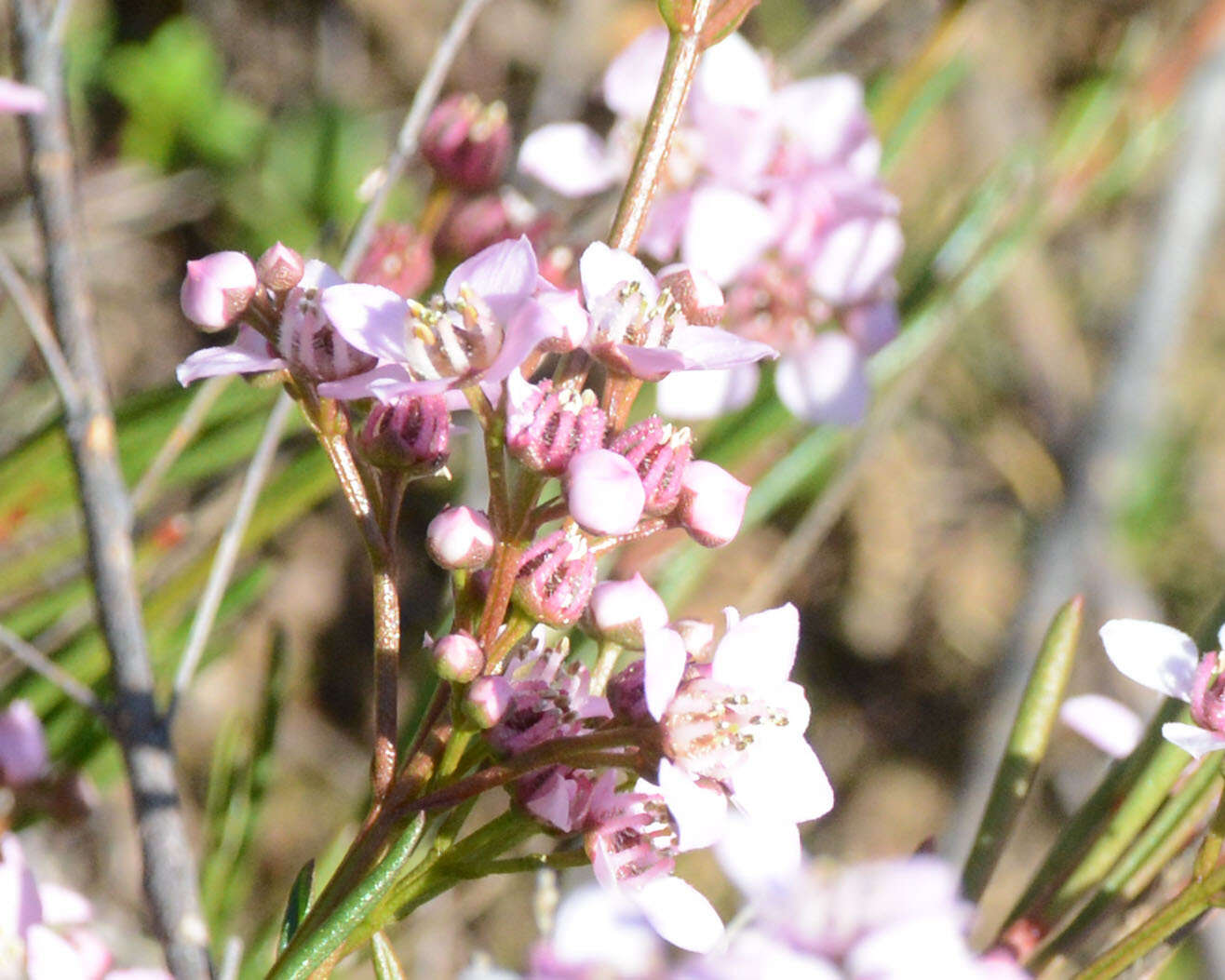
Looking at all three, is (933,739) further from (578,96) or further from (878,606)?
(578,96)

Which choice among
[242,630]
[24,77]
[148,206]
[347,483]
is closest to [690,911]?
[347,483]

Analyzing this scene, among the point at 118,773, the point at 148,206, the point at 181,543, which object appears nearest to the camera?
the point at 118,773

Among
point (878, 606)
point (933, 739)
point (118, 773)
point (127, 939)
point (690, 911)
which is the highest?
point (690, 911)

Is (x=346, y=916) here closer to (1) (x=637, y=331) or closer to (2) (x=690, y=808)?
(2) (x=690, y=808)

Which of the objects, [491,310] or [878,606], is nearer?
[491,310]

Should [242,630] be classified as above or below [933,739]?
above

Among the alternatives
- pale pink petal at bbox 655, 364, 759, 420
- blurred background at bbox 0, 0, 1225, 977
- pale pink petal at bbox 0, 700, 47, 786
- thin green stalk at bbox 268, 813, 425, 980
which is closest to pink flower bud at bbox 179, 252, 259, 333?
thin green stalk at bbox 268, 813, 425, 980

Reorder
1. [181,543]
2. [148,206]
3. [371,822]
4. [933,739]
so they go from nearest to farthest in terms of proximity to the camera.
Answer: [371,822] → [181,543] → [148,206] → [933,739]

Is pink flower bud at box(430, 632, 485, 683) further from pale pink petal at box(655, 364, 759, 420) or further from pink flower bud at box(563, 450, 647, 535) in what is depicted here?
pale pink petal at box(655, 364, 759, 420)
